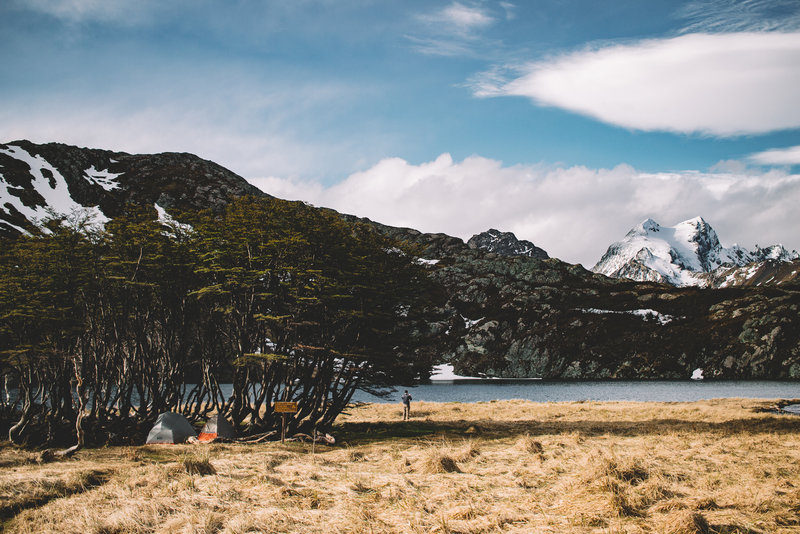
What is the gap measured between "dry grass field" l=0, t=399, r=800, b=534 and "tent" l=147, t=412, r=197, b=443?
3821 mm

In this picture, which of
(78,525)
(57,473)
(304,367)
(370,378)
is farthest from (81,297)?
(78,525)

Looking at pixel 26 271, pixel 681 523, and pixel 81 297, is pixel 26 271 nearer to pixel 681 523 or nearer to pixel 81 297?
pixel 81 297

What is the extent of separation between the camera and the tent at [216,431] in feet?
82.3

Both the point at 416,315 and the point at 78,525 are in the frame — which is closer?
the point at 78,525

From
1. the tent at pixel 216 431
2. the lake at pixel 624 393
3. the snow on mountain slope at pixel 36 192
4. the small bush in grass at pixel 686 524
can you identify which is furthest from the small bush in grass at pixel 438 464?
the snow on mountain slope at pixel 36 192

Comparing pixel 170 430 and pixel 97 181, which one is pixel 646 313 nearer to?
pixel 170 430

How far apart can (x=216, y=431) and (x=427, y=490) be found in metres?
16.3

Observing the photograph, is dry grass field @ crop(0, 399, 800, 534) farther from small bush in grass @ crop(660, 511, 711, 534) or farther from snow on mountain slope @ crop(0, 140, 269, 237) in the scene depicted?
snow on mountain slope @ crop(0, 140, 269, 237)

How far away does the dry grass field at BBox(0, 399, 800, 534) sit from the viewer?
9.85m

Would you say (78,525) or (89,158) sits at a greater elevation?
(89,158)

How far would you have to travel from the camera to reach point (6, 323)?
27031mm

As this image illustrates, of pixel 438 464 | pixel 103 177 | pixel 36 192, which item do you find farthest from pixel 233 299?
pixel 103 177

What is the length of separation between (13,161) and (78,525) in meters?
156

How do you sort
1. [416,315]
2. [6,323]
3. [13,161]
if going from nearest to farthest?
1. [6,323]
2. [416,315]
3. [13,161]
